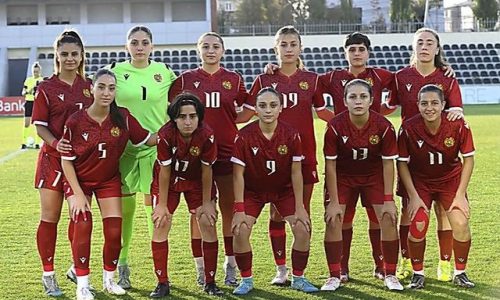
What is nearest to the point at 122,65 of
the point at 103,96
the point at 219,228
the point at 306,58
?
the point at 103,96

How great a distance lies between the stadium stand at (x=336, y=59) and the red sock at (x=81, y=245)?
29099mm

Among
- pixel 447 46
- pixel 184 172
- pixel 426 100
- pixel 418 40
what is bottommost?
pixel 184 172

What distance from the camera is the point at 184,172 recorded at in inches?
201

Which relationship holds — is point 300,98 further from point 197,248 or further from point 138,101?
point 197,248

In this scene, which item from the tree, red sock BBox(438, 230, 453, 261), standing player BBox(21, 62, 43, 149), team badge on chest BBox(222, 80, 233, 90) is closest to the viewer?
red sock BBox(438, 230, 453, 261)

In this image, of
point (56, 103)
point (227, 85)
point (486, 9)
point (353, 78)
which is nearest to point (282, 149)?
point (227, 85)

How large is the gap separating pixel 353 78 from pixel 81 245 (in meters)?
2.12

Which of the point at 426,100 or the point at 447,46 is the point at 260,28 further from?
the point at 426,100

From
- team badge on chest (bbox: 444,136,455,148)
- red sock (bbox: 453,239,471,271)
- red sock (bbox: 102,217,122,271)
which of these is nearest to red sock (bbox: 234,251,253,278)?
red sock (bbox: 102,217,122,271)

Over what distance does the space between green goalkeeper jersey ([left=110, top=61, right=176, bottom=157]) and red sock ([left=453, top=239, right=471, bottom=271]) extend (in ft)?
7.01

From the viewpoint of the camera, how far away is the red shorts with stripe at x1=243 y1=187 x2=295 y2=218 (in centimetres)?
519

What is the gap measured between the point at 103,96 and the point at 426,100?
2.04m

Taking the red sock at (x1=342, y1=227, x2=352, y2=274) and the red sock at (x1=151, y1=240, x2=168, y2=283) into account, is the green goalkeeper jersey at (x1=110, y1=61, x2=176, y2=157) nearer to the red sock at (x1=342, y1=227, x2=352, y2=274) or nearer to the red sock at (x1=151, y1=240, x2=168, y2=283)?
the red sock at (x1=151, y1=240, x2=168, y2=283)

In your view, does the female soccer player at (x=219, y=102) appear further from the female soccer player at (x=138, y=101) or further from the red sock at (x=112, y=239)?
the red sock at (x=112, y=239)
